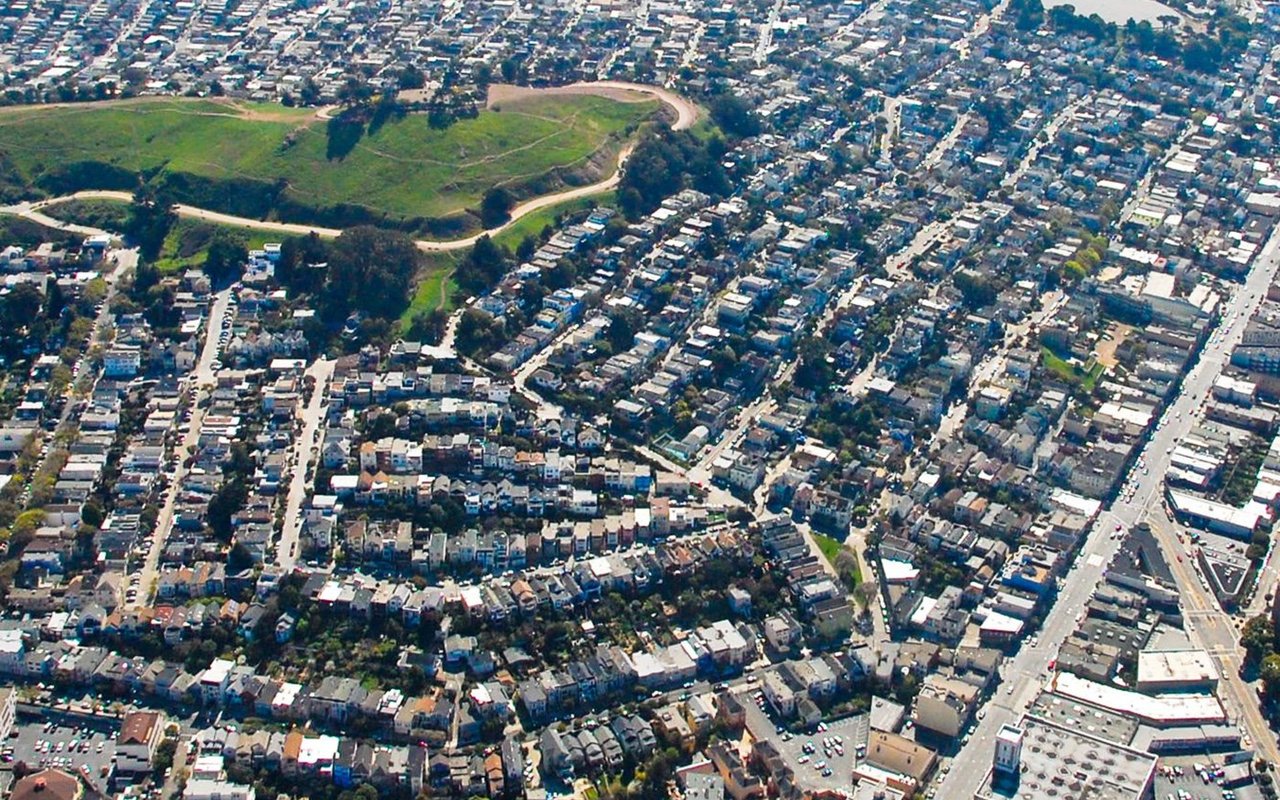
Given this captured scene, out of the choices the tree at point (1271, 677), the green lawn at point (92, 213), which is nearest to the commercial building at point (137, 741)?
the tree at point (1271, 677)

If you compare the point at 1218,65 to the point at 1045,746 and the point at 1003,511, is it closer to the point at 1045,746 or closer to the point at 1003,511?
the point at 1003,511

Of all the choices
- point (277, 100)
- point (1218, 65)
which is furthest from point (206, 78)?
point (1218, 65)

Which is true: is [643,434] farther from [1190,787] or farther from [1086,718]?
[1190,787]

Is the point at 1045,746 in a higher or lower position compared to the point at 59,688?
higher

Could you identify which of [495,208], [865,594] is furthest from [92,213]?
[865,594]

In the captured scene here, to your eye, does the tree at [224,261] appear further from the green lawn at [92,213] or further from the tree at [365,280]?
the green lawn at [92,213]
